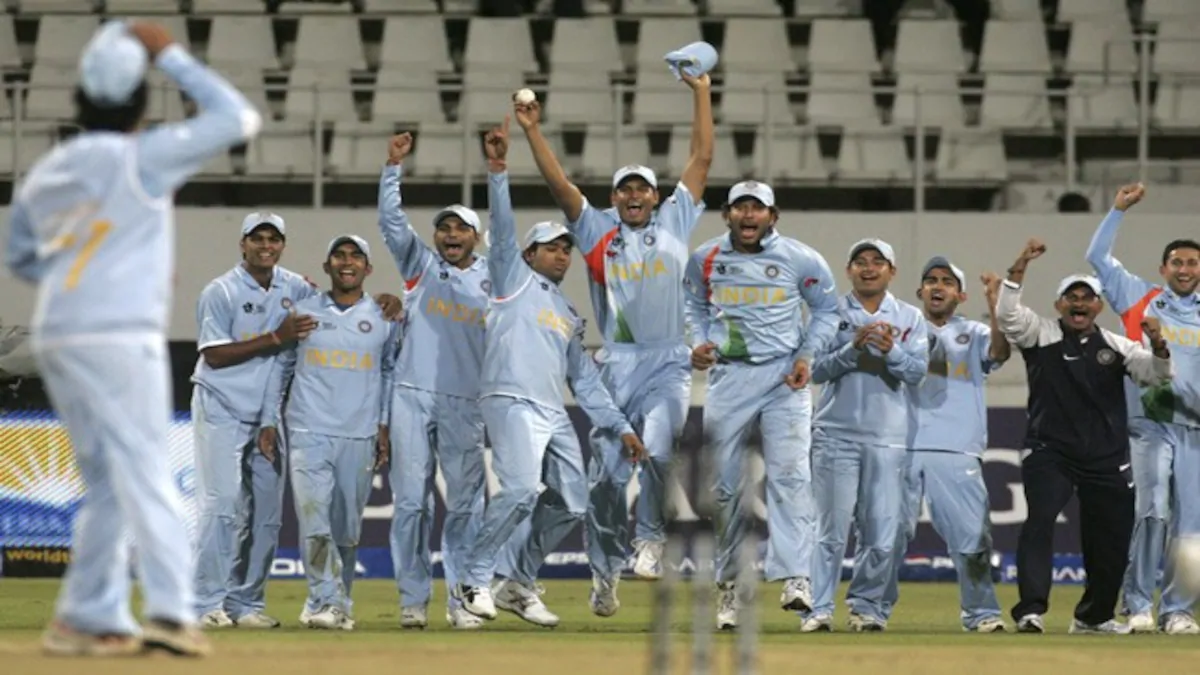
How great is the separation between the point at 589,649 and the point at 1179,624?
462 cm

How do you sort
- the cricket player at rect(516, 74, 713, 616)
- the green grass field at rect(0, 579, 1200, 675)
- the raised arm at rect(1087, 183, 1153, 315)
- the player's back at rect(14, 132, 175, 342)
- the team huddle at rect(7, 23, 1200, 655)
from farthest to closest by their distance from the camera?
the raised arm at rect(1087, 183, 1153, 315)
the cricket player at rect(516, 74, 713, 616)
the team huddle at rect(7, 23, 1200, 655)
the green grass field at rect(0, 579, 1200, 675)
the player's back at rect(14, 132, 175, 342)

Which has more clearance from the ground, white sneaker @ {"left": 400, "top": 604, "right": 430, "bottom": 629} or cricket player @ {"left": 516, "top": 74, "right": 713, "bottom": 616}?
cricket player @ {"left": 516, "top": 74, "right": 713, "bottom": 616}

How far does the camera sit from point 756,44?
20547 millimetres

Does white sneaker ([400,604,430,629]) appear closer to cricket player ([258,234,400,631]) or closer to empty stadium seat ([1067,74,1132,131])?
cricket player ([258,234,400,631])

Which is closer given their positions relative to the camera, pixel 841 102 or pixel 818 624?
pixel 818 624

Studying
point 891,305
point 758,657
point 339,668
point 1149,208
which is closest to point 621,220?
point 891,305

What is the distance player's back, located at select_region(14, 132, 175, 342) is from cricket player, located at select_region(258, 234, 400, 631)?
4894mm

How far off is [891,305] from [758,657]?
409 centimetres

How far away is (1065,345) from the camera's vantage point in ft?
42.8

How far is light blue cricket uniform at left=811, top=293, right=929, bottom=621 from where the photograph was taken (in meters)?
12.8

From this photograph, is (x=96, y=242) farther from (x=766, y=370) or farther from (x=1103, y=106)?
(x=1103, y=106)

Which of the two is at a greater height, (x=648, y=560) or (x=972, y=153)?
(x=972, y=153)

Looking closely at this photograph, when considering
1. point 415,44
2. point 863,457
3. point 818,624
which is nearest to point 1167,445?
point 863,457

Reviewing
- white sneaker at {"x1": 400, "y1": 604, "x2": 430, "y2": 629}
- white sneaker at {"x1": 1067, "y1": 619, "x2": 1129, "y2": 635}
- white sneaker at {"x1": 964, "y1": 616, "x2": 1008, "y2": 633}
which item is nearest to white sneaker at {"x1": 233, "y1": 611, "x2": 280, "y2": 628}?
white sneaker at {"x1": 400, "y1": 604, "x2": 430, "y2": 629}
